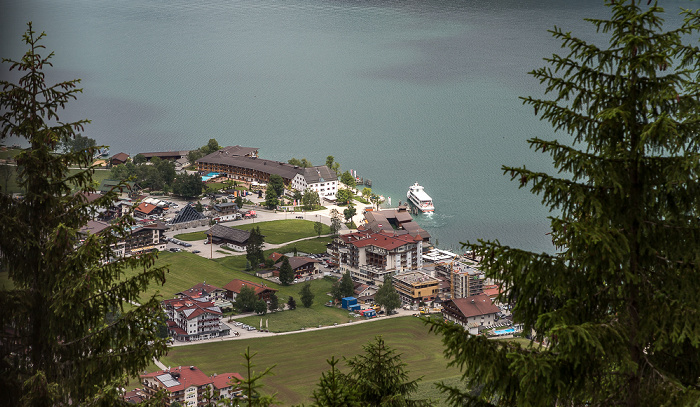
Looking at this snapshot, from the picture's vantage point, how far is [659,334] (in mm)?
1460

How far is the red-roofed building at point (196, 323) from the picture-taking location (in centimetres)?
1028

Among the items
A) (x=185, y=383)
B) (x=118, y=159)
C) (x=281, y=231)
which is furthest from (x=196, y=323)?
(x=118, y=159)

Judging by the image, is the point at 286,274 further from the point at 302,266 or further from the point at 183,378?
the point at 183,378

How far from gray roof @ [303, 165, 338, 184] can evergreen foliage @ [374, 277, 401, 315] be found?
5.99 meters

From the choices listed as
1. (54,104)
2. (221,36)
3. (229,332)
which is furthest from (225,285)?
(221,36)

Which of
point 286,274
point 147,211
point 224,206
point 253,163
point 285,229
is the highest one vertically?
point 253,163

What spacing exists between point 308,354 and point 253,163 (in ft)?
31.2

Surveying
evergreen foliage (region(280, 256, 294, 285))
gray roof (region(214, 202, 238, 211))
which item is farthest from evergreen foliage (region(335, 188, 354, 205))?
evergreen foliage (region(280, 256, 294, 285))

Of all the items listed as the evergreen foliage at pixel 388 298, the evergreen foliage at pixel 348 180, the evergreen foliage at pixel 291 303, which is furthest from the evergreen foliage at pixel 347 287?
the evergreen foliage at pixel 348 180

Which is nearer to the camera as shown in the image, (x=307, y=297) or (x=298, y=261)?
(x=307, y=297)

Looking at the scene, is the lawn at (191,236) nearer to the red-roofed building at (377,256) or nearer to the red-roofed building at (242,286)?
the red-roofed building at (242,286)

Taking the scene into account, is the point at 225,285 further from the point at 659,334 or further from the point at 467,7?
the point at 467,7

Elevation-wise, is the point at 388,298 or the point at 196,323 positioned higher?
the point at 388,298

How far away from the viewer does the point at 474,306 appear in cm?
1132
